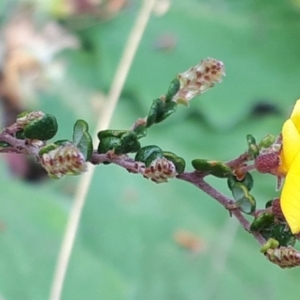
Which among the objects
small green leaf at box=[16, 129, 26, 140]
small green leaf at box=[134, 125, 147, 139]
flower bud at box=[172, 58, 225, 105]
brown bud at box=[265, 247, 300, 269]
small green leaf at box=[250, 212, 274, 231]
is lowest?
brown bud at box=[265, 247, 300, 269]

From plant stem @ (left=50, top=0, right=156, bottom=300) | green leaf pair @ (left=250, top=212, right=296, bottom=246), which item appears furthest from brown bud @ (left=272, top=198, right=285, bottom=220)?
plant stem @ (left=50, top=0, right=156, bottom=300)

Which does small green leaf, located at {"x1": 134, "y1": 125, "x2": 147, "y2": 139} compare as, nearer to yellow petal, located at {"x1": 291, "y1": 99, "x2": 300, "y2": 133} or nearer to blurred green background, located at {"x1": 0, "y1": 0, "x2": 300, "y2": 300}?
yellow petal, located at {"x1": 291, "y1": 99, "x2": 300, "y2": 133}

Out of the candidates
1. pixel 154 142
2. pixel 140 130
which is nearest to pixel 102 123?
pixel 154 142

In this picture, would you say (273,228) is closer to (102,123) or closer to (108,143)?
(108,143)

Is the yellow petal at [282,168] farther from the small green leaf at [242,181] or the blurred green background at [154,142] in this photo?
the blurred green background at [154,142]

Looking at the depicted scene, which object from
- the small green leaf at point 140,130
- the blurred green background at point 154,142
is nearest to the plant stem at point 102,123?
the blurred green background at point 154,142
